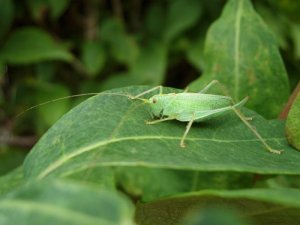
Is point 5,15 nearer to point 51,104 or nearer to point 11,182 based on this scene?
point 51,104

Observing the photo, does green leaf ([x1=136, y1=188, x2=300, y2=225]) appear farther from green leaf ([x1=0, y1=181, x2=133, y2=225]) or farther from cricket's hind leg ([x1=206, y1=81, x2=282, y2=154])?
green leaf ([x1=0, y1=181, x2=133, y2=225])

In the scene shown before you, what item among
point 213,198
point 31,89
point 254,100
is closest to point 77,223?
point 213,198

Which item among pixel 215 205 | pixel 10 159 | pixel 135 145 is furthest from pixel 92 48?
pixel 215 205

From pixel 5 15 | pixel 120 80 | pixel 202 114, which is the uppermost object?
pixel 5 15

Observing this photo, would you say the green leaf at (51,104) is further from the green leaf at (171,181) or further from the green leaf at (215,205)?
the green leaf at (215,205)

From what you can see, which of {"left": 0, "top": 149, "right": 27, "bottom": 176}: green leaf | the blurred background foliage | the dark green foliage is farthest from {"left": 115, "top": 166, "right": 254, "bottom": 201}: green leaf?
{"left": 0, "top": 149, "right": 27, "bottom": 176}: green leaf

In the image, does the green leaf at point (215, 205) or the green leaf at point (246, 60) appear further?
the green leaf at point (246, 60)

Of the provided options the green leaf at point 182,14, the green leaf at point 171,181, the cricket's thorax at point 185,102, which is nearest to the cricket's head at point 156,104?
the cricket's thorax at point 185,102
